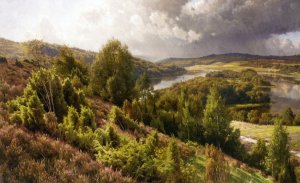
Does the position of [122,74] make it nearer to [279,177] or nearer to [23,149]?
[279,177]

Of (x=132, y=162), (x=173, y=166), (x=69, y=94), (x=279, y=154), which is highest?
(x=69, y=94)

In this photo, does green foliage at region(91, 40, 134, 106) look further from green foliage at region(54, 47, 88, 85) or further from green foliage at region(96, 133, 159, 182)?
green foliage at region(96, 133, 159, 182)

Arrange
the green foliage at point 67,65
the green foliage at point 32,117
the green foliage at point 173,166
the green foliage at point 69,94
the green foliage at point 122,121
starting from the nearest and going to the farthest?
the green foliage at point 173,166 → the green foliage at point 32,117 → the green foliage at point 69,94 → the green foliage at point 122,121 → the green foliage at point 67,65

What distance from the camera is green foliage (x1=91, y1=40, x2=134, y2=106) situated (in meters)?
38.1

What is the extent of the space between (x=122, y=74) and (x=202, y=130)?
1204 centimetres

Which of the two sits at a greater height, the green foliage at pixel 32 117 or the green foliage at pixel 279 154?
the green foliage at pixel 32 117

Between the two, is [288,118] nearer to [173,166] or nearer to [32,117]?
[173,166]

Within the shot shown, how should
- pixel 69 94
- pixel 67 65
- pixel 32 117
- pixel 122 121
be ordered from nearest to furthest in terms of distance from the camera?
1. pixel 32 117
2. pixel 69 94
3. pixel 122 121
4. pixel 67 65

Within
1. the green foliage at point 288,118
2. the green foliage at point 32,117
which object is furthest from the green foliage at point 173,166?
the green foliage at point 288,118

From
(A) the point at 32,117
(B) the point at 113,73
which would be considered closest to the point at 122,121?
(A) the point at 32,117

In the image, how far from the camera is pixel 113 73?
3978 centimetres

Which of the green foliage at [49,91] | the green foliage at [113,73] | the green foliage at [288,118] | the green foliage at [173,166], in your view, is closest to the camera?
the green foliage at [173,166]

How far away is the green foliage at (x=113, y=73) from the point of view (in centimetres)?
3809

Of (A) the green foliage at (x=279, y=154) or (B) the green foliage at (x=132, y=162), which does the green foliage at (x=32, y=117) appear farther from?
(A) the green foliage at (x=279, y=154)
